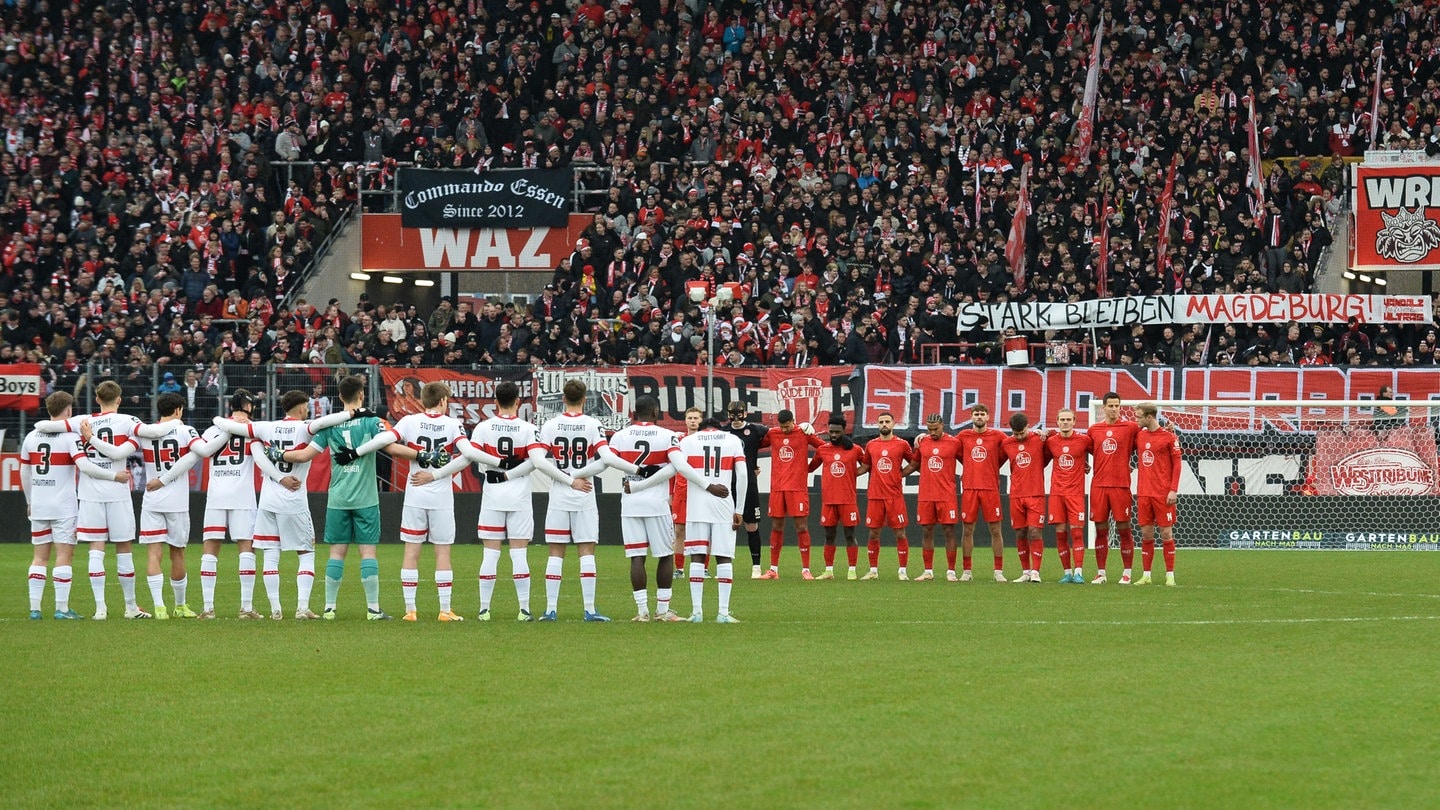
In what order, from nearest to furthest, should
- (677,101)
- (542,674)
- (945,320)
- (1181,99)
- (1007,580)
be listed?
(542,674) → (1007,580) → (945,320) → (1181,99) → (677,101)

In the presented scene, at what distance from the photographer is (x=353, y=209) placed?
3891cm

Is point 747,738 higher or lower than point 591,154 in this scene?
lower

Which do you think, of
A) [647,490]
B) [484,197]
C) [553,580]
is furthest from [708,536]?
[484,197]

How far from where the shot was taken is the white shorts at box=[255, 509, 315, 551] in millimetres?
15570

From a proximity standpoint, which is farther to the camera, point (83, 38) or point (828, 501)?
point (83, 38)

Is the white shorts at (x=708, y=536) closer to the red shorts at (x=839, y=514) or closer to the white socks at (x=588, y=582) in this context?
the white socks at (x=588, y=582)

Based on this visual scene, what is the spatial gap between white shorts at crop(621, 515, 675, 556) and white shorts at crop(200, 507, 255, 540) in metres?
3.76

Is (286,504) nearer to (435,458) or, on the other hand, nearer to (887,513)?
(435,458)

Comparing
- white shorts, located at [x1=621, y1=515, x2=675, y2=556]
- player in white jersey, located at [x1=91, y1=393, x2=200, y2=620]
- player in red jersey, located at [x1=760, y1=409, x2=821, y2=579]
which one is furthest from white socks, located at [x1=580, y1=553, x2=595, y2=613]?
player in red jersey, located at [x1=760, y1=409, x2=821, y2=579]

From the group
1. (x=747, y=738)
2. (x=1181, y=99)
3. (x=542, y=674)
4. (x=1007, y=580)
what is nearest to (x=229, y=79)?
(x=1181, y=99)

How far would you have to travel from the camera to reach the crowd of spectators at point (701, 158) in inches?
1259

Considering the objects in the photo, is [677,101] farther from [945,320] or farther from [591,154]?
[945,320]

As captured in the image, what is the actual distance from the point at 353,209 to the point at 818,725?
3155cm

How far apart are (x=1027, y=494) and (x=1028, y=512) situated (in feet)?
0.74
